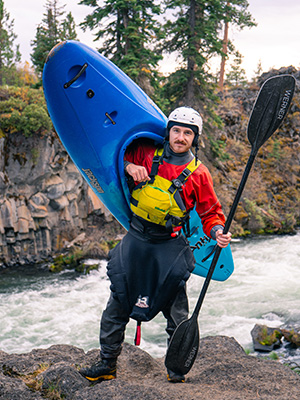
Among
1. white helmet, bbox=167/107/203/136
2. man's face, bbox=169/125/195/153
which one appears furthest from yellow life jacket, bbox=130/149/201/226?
white helmet, bbox=167/107/203/136

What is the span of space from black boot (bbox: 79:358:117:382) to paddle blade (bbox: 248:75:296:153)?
1701 mm

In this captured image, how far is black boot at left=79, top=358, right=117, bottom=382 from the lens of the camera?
267 cm

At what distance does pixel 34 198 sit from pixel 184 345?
7172 millimetres

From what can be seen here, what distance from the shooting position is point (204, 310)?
22.1ft

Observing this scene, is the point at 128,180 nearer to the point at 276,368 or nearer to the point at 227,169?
the point at 276,368

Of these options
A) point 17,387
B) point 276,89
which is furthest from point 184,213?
point 17,387

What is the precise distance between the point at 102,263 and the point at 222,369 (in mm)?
6367

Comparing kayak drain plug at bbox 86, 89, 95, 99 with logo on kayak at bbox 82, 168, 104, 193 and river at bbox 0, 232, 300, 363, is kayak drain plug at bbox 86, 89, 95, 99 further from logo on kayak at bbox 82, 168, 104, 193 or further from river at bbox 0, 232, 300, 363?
river at bbox 0, 232, 300, 363

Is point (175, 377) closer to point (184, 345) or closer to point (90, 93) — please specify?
point (184, 345)

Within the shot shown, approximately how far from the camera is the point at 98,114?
106 inches

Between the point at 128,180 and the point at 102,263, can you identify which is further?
the point at 102,263

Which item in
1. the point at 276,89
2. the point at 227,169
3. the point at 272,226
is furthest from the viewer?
the point at 227,169

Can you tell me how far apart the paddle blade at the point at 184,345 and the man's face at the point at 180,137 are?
1.07m

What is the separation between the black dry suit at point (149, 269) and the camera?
2.49 meters
